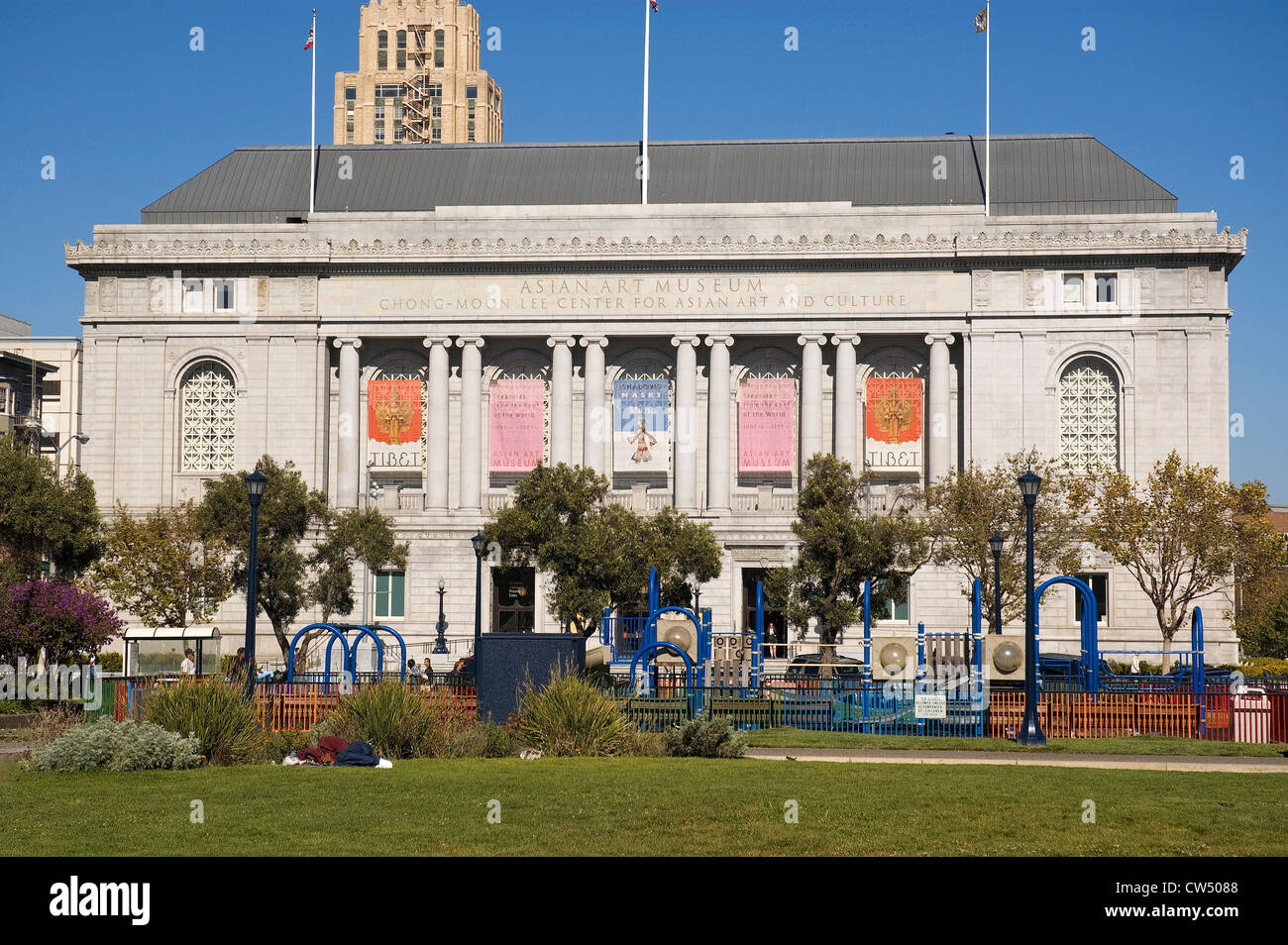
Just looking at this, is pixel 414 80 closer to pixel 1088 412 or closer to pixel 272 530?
pixel 1088 412

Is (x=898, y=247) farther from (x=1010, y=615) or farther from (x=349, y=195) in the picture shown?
(x=349, y=195)

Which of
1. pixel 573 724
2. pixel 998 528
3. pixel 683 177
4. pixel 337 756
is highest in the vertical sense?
pixel 683 177

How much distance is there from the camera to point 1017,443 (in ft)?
228

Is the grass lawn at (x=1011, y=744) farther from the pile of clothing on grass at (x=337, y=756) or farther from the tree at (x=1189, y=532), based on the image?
the tree at (x=1189, y=532)

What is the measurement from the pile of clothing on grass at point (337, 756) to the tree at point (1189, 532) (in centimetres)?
3877

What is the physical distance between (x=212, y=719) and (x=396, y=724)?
10.00ft

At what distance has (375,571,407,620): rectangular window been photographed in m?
71.1

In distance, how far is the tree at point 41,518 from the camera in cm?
5453

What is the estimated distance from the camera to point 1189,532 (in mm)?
56344

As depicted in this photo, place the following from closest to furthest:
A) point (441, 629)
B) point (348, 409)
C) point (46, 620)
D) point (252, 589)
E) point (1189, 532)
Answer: point (252, 589) < point (46, 620) < point (1189, 532) < point (441, 629) < point (348, 409)

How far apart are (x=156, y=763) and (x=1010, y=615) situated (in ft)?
139

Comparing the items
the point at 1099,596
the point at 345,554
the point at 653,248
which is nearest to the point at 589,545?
the point at 345,554

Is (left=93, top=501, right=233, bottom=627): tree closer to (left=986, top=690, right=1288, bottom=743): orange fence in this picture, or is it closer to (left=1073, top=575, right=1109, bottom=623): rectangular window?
(left=986, top=690, right=1288, bottom=743): orange fence

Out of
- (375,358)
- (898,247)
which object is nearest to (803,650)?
(898,247)
